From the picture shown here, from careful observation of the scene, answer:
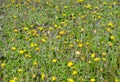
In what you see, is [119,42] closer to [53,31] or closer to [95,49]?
[95,49]

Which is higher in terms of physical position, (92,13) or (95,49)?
(92,13)

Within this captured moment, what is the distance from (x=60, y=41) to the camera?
491 centimetres

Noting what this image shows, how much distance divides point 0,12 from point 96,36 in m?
2.55

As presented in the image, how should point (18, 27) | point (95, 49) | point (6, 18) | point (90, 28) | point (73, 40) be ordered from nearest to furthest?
point (95, 49)
point (73, 40)
point (90, 28)
point (18, 27)
point (6, 18)

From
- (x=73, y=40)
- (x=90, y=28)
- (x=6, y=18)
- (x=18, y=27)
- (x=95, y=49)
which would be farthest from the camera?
(x=6, y=18)

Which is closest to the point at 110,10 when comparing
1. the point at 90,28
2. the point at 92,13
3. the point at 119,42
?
the point at 92,13

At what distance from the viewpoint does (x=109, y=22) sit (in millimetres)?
5246

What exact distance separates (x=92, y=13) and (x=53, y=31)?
93 centimetres

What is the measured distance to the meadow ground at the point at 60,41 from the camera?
419 centimetres

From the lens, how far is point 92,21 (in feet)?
17.7

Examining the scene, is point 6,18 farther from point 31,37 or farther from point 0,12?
point 31,37

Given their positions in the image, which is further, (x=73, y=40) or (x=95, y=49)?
(x=73, y=40)

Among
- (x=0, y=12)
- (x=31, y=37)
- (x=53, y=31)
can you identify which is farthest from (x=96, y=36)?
(x=0, y=12)

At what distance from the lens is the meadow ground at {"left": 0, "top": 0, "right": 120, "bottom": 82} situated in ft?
13.7
